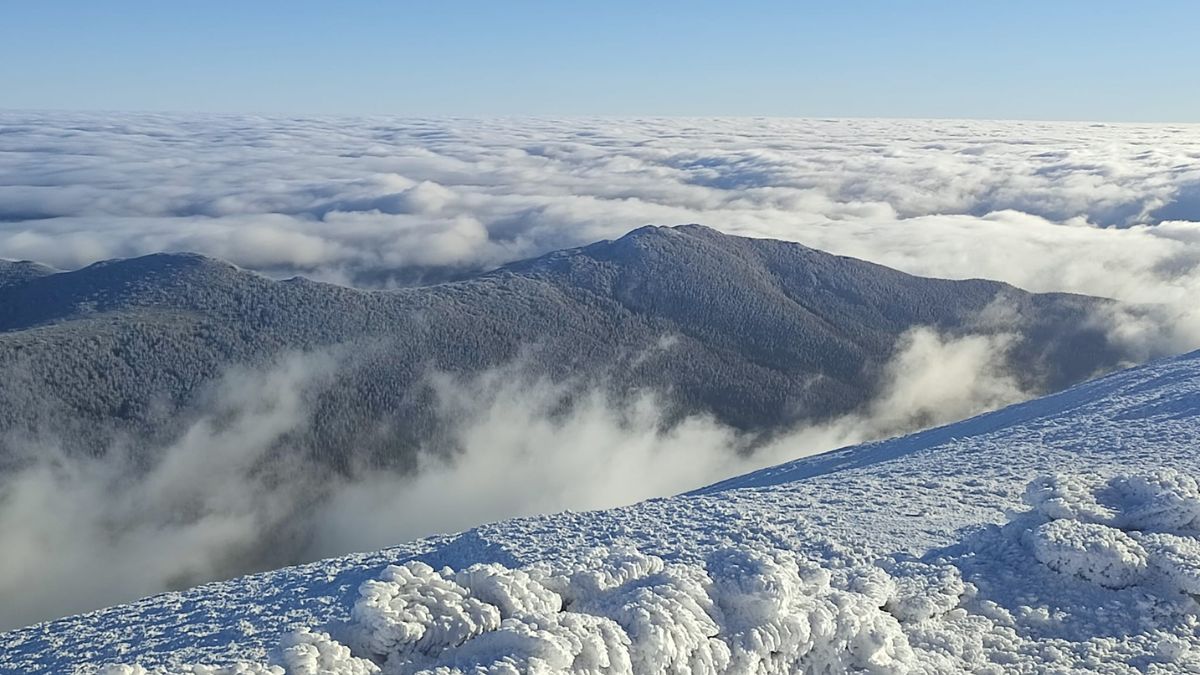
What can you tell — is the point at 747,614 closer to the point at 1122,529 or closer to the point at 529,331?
the point at 1122,529

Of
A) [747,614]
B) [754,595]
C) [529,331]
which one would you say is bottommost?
[529,331]

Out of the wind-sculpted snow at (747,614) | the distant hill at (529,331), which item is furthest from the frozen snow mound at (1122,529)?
the distant hill at (529,331)

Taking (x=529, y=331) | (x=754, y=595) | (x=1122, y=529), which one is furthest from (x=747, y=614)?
(x=529, y=331)

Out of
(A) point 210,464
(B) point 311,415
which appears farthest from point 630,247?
(A) point 210,464

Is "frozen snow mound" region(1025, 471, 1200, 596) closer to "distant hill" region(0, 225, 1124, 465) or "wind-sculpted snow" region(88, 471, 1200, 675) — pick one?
"wind-sculpted snow" region(88, 471, 1200, 675)

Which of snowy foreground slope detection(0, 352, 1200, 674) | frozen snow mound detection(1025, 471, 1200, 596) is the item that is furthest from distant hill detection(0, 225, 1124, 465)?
frozen snow mound detection(1025, 471, 1200, 596)

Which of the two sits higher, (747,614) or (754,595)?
(754,595)

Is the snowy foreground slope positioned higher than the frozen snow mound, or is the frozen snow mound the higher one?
the frozen snow mound
